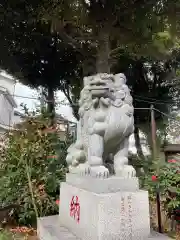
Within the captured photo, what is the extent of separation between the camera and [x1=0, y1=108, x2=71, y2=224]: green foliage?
3.33m

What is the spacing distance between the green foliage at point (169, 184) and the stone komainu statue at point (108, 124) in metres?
0.96

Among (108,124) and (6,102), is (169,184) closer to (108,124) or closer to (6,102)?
(108,124)

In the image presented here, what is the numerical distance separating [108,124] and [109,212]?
740 millimetres

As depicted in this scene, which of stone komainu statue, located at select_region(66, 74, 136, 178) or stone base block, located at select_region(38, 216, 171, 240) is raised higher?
stone komainu statue, located at select_region(66, 74, 136, 178)

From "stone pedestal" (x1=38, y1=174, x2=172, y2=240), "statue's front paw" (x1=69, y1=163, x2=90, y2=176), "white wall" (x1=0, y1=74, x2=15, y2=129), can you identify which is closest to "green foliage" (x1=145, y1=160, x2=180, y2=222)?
"stone pedestal" (x1=38, y1=174, x2=172, y2=240)

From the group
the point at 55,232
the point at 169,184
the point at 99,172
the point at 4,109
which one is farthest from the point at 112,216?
the point at 4,109

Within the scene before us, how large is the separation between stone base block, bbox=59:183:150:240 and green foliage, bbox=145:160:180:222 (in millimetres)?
969

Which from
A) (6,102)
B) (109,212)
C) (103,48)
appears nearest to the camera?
(109,212)

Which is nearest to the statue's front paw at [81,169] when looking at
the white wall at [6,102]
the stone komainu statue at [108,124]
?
the stone komainu statue at [108,124]

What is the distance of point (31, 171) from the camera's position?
11.6ft

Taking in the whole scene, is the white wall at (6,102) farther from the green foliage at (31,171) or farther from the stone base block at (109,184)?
the stone base block at (109,184)

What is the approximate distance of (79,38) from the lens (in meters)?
5.43

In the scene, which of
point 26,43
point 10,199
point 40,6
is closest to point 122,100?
point 10,199

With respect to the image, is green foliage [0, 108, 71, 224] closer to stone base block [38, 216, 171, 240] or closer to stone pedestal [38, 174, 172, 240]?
stone base block [38, 216, 171, 240]
